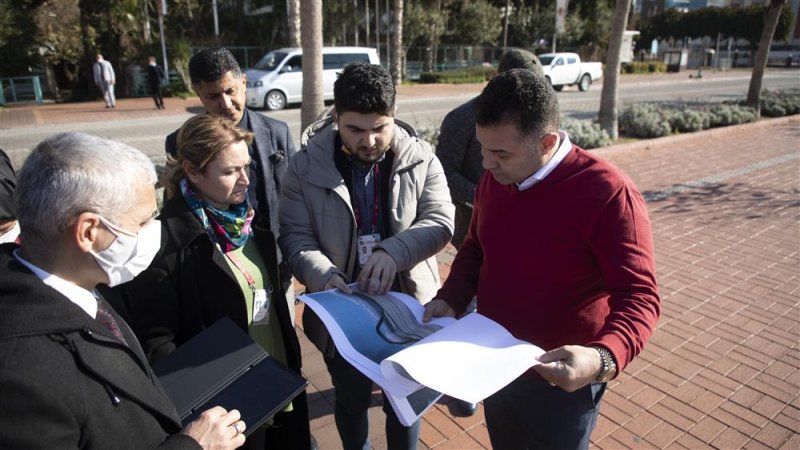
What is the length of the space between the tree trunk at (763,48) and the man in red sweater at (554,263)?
15.3 metres

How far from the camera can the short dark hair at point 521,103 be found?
1.55 m

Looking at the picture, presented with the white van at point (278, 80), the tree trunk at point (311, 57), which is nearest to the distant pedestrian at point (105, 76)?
the white van at point (278, 80)

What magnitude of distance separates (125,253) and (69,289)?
5.7 inches

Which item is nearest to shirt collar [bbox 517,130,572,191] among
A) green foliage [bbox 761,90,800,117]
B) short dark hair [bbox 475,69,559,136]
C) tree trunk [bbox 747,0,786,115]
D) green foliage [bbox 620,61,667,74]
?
short dark hair [bbox 475,69,559,136]

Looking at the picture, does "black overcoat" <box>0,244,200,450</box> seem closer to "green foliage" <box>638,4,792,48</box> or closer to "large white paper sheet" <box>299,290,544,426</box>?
"large white paper sheet" <box>299,290,544,426</box>

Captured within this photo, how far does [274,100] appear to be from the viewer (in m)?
17.3

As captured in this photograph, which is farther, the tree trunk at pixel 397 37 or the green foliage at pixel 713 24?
the green foliage at pixel 713 24

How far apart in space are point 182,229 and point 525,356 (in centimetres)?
127

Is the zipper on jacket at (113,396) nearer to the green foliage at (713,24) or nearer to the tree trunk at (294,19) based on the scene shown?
the tree trunk at (294,19)

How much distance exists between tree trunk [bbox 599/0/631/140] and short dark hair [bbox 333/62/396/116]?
9.47 m

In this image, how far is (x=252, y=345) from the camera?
1.73 meters

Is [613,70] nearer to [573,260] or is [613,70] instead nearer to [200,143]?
[573,260]

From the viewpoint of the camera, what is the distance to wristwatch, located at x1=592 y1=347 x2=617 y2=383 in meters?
1.43

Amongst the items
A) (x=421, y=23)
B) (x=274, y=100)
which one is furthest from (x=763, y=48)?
(x=421, y=23)
